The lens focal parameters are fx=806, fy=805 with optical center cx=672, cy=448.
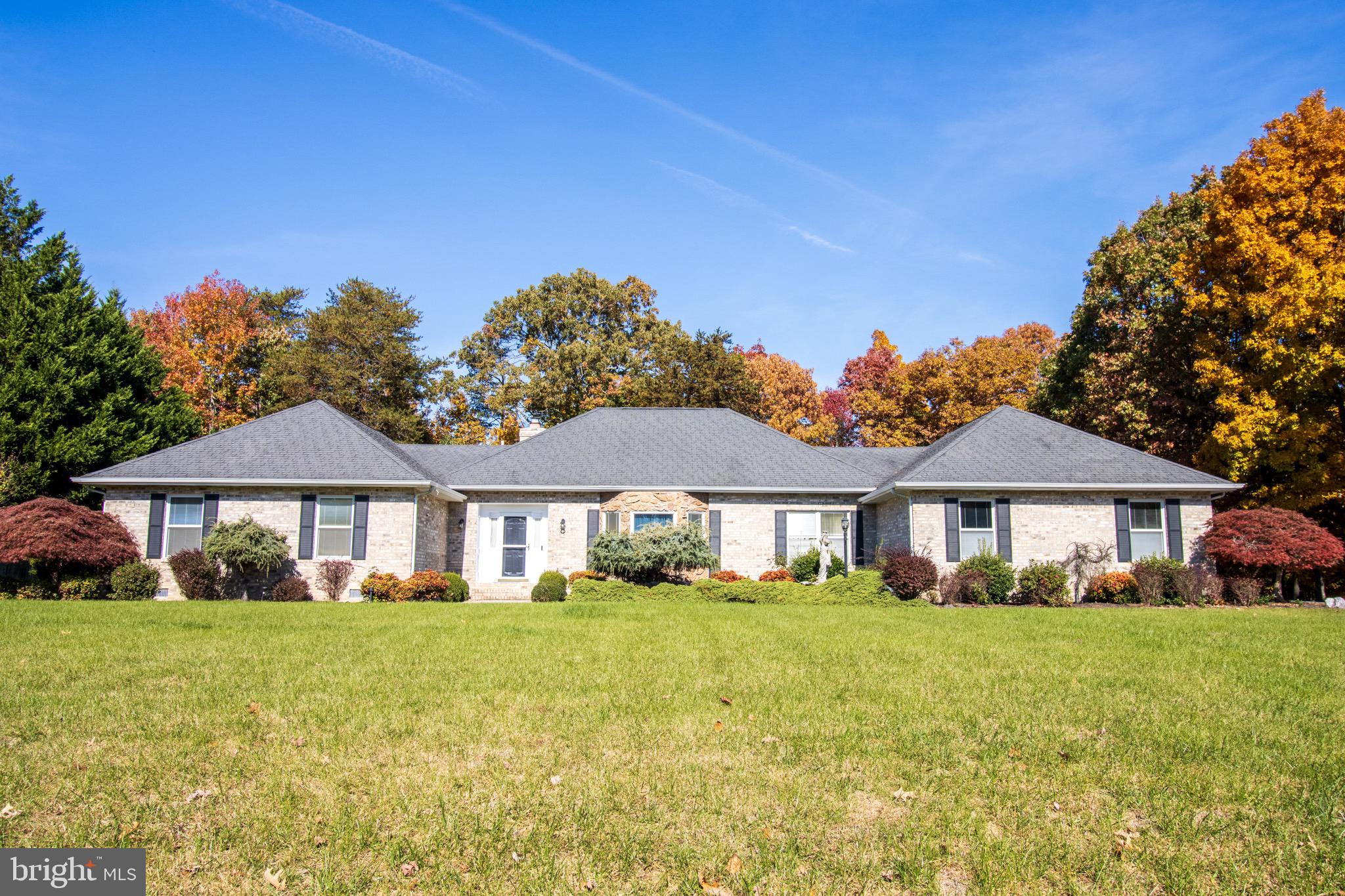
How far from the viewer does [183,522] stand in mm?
20469

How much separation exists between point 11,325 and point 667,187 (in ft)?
65.1

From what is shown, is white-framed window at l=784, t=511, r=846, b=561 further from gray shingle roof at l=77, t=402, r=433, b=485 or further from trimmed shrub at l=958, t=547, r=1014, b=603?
gray shingle roof at l=77, t=402, r=433, b=485

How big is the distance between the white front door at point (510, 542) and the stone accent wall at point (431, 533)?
0.96 metres

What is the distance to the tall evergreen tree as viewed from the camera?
22.3 meters

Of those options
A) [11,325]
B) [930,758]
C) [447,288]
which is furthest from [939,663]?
[11,325]

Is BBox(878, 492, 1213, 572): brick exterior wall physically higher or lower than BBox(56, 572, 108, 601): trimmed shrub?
higher

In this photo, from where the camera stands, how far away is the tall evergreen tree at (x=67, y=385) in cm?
2233

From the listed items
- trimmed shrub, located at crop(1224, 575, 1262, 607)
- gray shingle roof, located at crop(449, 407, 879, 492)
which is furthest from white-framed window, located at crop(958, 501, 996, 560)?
trimmed shrub, located at crop(1224, 575, 1262, 607)

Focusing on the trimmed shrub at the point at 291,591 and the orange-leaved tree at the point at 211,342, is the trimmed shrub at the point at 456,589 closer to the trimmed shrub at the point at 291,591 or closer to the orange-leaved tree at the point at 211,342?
the trimmed shrub at the point at 291,591

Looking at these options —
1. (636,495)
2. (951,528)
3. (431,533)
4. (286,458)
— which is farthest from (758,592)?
(286,458)

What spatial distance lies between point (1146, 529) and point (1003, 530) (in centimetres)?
362

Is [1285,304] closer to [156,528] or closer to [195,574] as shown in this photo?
[195,574]

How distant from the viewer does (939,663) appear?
316 inches

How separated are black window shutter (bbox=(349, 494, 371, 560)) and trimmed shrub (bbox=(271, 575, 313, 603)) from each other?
3.70 feet
